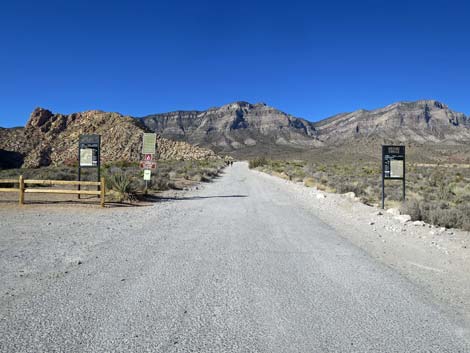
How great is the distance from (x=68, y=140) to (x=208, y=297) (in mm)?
87385

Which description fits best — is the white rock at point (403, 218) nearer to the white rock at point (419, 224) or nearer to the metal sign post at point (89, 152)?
the white rock at point (419, 224)

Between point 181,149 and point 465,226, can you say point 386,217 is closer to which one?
point 465,226

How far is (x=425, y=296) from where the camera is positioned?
5.02m

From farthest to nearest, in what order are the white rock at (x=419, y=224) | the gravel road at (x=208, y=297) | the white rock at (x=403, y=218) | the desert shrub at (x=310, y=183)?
the desert shrub at (x=310, y=183) < the white rock at (x=403, y=218) < the white rock at (x=419, y=224) < the gravel road at (x=208, y=297)

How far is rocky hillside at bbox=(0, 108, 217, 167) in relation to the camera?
77562 mm

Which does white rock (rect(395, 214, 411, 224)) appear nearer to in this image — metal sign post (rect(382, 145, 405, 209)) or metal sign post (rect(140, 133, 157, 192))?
metal sign post (rect(382, 145, 405, 209))

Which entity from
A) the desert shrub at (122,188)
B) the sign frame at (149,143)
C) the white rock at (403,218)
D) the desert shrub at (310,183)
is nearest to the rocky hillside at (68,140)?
the desert shrub at (310,183)

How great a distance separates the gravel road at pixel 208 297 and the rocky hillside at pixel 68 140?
72.7 m

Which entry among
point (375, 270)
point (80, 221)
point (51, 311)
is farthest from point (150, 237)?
point (375, 270)

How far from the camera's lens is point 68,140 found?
82.9 meters

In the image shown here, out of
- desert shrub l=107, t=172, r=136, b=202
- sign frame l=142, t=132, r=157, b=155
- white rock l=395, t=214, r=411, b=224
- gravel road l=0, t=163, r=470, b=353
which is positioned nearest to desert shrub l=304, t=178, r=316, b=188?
sign frame l=142, t=132, r=157, b=155

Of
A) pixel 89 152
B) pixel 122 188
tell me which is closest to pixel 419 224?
pixel 122 188

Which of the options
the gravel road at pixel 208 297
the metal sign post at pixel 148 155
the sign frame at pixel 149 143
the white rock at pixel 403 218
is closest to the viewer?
the gravel road at pixel 208 297

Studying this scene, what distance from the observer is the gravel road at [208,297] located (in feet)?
12.0
